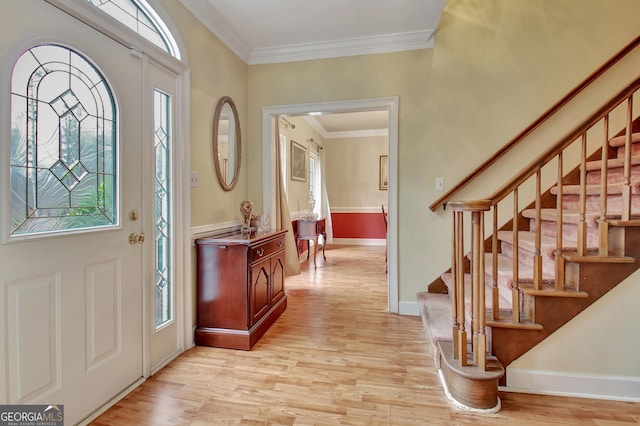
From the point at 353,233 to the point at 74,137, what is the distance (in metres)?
6.18

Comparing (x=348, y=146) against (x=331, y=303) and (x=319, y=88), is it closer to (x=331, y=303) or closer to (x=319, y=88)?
(x=319, y=88)

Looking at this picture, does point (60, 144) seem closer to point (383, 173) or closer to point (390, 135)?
point (390, 135)

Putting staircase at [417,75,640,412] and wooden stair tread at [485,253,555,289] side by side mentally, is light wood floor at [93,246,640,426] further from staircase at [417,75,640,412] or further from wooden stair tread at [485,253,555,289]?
wooden stair tread at [485,253,555,289]

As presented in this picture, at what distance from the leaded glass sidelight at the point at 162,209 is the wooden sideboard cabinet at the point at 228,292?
248mm

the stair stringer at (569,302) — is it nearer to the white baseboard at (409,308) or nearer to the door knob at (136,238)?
the white baseboard at (409,308)

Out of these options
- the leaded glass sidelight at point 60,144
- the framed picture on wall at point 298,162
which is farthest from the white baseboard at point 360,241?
the leaded glass sidelight at point 60,144

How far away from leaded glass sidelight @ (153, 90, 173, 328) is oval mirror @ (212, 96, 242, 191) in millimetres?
521

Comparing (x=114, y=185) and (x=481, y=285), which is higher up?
(x=114, y=185)

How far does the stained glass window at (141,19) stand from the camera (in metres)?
1.70

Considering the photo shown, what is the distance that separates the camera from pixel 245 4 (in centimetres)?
240

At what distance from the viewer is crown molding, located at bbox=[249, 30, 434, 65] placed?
2.82 m

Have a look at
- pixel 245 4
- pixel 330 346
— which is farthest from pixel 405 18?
pixel 330 346

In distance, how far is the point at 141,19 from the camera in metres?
1.91

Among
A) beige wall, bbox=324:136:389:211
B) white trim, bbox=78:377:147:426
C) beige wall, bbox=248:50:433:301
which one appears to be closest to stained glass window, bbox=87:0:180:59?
beige wall, bbox=248:50:433:301
